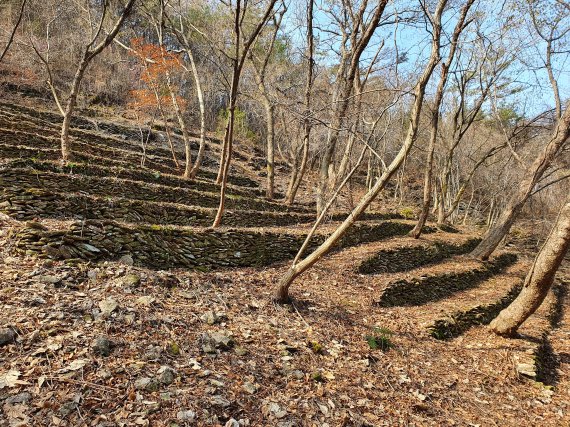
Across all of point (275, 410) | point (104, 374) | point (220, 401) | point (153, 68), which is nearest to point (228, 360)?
point (220, 401)

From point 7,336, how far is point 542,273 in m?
6.97

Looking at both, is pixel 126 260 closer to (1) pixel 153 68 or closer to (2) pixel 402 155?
(2) pixel 402 155

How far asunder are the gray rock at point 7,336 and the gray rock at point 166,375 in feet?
4.57

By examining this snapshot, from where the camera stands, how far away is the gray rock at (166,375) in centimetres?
317

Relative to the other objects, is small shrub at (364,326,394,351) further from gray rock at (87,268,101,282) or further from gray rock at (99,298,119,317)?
gray rock at (87,268,101,282)

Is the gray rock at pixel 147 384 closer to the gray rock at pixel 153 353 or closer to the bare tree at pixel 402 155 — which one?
the gray rock at pixel 153 353

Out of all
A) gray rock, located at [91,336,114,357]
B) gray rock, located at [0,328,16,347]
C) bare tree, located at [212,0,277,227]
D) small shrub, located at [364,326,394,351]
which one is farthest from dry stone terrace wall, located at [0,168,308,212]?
small shrub, located at [364,326,394,351]

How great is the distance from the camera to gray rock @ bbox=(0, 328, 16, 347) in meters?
3.09

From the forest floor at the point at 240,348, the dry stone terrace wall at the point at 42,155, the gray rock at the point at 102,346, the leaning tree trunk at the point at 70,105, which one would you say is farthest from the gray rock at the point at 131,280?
the leaning tree trunk at the point at 70,105

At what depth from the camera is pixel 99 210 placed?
23.4ft

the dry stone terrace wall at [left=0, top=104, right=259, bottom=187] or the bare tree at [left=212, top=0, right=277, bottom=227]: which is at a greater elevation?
the bare tree at [left=212, top=0, right=277, bottom=227]

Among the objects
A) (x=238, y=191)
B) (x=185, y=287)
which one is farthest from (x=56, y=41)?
(x=185, y=287)

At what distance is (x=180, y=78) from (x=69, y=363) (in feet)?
96.4

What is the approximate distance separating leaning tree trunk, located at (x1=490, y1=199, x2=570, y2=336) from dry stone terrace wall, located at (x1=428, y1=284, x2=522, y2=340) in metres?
0.80
